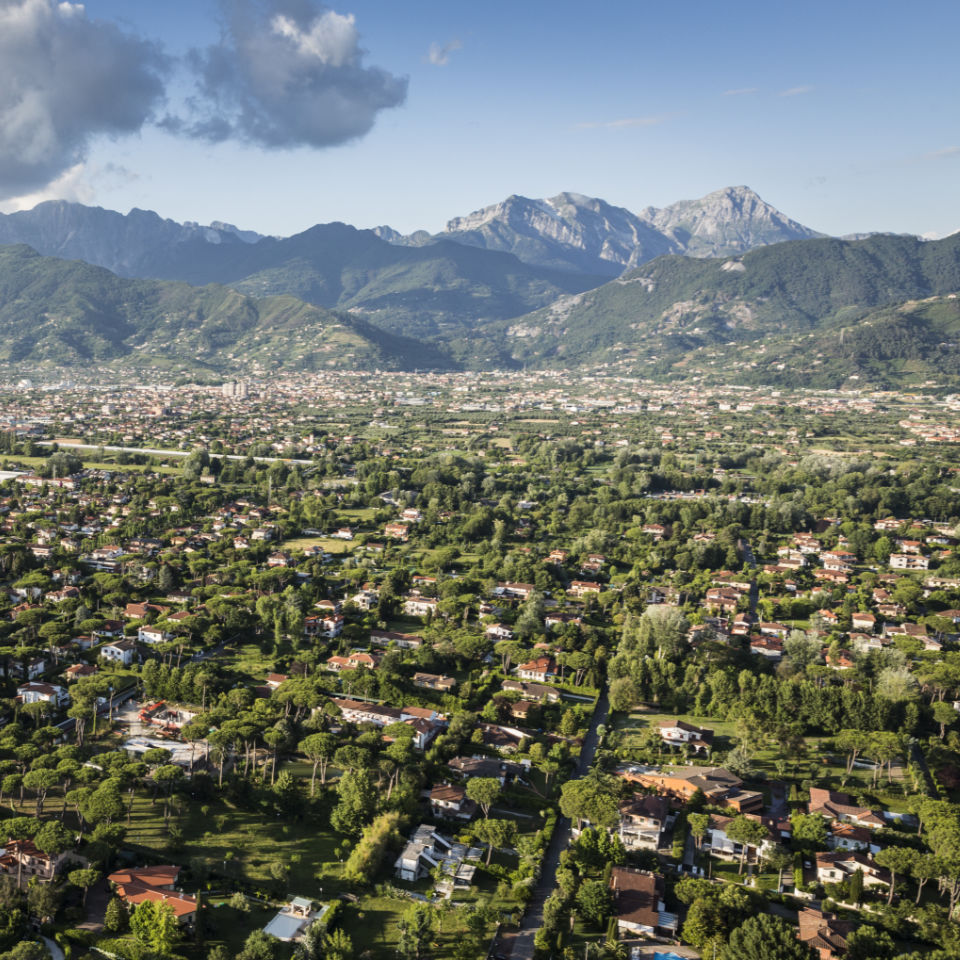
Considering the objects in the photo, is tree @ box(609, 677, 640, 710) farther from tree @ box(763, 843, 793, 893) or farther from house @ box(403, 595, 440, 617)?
house @ box(403, 595, 440, 617)

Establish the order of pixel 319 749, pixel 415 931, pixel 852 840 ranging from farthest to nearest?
pixel 319 749 < pixel 852 840 < pixel 415 931

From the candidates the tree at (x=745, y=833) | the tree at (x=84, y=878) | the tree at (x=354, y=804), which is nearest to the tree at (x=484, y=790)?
the tree at (x=354, y=804)

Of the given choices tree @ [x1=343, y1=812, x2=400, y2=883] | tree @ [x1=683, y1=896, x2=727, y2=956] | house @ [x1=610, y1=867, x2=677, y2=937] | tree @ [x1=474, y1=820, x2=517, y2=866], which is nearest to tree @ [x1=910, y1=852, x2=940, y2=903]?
tree @ [x1=683, y1=896, x2=727, y2=956]

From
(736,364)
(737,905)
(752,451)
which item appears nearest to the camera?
(737,905)

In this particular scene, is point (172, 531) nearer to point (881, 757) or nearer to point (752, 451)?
point (881, 757)

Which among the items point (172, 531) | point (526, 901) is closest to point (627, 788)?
point (526, 901)

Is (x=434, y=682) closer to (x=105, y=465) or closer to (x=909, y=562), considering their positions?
(x=909, y=562)

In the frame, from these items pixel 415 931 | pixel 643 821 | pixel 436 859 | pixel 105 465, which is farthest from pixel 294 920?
pixel 105 465
